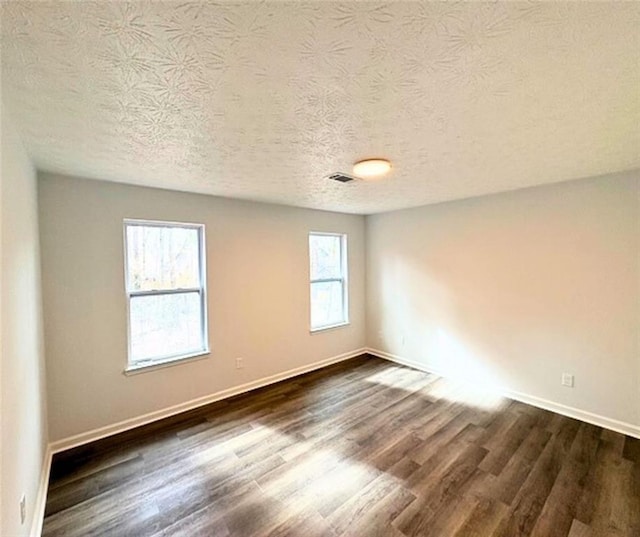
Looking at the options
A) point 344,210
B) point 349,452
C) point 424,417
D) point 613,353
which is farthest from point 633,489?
point 344,210

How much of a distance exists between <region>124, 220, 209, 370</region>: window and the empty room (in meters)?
0.02

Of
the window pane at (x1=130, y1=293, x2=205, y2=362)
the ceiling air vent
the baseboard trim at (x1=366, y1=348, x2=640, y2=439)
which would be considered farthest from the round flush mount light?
the baseboard trim at (x1=366, y1=348, x2=640, y2=439)

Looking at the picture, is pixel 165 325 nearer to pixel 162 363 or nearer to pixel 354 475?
pixel 162 363

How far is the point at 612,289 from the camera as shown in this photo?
2748 mm

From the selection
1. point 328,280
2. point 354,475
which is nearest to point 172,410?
point 354,475

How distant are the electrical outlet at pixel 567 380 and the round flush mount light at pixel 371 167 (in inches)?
108

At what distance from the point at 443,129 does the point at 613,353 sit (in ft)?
8.99

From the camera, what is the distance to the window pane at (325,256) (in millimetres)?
4504

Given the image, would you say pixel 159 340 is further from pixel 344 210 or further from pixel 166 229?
pixel 344 210

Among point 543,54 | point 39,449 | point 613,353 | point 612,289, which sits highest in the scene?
point 543,54

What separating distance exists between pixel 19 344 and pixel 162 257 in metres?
1.64

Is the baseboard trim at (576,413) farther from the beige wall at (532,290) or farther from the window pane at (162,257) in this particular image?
the window pane at (162,257)

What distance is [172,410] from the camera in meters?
3.09

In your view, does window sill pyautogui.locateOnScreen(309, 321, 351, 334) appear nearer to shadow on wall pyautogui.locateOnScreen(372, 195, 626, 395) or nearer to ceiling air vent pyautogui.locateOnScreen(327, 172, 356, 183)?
shadow on wall pyautogui.locateOnScreen(372, 195, 626, 395)
